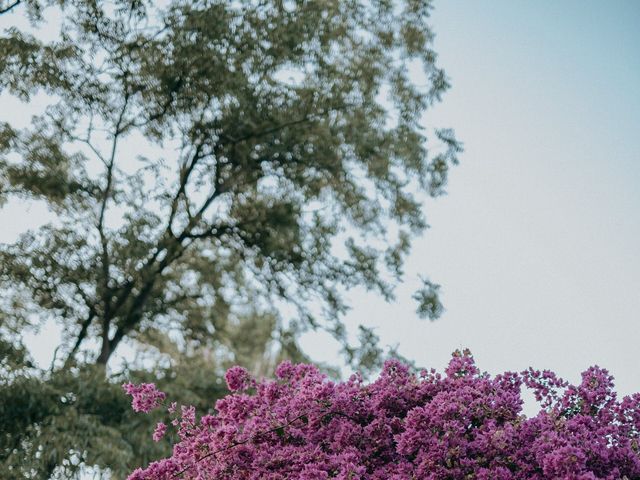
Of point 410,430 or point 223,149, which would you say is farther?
point 223,149

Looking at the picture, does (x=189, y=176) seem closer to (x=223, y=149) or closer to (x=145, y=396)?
(x=223, y=149)

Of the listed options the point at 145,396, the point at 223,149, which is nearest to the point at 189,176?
the point at 223,149

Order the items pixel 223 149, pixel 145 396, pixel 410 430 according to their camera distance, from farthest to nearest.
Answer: pixel 223 149
pixel 145 396
pixel 410 430

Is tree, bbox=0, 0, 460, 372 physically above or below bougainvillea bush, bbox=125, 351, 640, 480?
above

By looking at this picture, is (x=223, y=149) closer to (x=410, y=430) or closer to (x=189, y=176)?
(x=189, y=176)

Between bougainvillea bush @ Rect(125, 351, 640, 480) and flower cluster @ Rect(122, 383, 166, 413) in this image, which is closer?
bougainvillea bush @ Rect(125, 351, 640, 480)

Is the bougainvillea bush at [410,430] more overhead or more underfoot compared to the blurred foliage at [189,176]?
more underfoot

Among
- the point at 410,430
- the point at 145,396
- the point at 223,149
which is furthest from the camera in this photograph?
the point at 223,149

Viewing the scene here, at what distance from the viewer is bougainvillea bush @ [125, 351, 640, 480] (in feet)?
16.8

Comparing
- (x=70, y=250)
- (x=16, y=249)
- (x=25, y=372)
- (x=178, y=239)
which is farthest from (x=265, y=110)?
(x=25, y=372)

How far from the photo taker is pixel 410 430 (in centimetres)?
521

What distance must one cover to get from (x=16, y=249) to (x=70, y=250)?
95 centimetres

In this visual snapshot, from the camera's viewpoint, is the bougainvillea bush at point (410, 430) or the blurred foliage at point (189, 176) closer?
the bougainvillea bush at point (410, 430)

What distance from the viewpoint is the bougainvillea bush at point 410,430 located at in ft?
16.8
